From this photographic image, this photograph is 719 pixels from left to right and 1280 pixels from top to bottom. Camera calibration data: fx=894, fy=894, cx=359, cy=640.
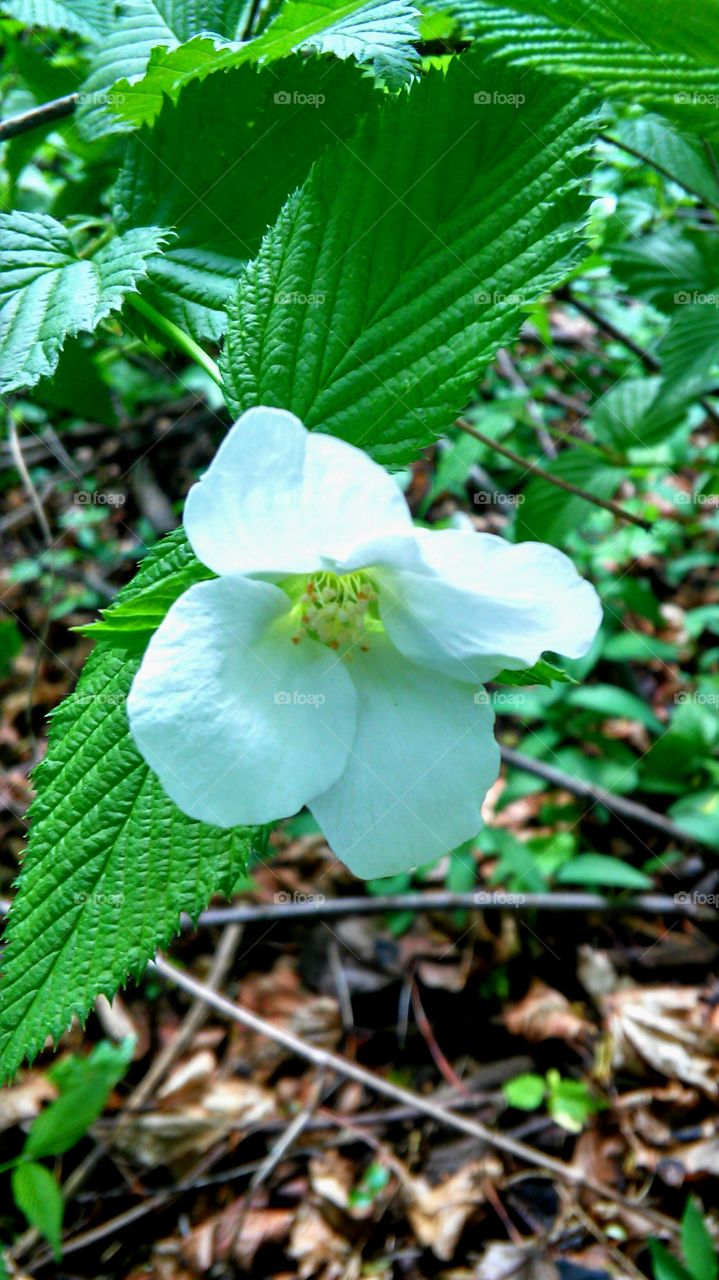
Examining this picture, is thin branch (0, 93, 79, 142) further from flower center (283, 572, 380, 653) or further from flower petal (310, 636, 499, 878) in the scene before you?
flower petal (310, 636, 499, 878)

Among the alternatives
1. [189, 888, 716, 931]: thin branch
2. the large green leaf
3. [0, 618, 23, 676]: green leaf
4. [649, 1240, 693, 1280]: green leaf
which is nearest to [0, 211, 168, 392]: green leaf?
the large green leaf

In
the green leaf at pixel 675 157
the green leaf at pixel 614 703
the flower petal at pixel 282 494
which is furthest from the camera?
the green leaf at pixel 614 703

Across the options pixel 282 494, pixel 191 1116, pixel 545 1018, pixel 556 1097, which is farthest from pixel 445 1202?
pixel 282 494

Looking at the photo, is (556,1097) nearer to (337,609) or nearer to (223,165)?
(337,609)

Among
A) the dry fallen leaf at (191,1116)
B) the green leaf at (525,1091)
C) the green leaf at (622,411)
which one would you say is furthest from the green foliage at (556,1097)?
the green leaf at (622,411)

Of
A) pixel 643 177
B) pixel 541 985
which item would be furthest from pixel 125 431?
pixel 541 985

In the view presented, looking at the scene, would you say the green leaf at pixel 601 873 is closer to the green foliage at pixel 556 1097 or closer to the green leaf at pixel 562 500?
the green foliage at pixel 556 1097

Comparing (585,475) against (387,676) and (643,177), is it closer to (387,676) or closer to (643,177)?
(643,177)
